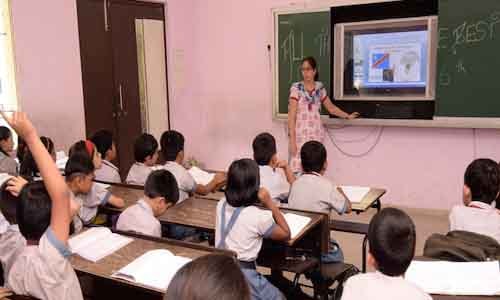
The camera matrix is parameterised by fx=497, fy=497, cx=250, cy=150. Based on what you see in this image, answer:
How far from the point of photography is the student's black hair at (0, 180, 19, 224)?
2.08 m

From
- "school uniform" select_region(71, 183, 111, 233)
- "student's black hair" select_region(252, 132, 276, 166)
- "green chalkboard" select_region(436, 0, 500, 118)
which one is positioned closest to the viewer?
"school uniform" select_region(71, 183, 111, 233)

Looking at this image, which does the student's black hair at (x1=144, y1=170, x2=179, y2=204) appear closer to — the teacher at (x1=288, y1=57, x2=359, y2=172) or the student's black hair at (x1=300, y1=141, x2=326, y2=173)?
the student's black hair at (x1=300, y1=141, x2=326, y2=173)

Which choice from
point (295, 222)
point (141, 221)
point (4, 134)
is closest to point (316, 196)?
point (295, 222)

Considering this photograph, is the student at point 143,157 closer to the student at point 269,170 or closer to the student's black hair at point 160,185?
the student at point 269,170

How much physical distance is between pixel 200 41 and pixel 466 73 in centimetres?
321

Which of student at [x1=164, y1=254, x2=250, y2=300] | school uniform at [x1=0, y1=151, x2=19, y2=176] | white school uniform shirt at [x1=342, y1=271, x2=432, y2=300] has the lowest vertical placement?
white school uniform shirt at [x1=342, y1=271, x2=432, y2=300]

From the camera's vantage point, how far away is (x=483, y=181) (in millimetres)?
2156

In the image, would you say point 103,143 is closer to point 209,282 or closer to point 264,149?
point 264,149

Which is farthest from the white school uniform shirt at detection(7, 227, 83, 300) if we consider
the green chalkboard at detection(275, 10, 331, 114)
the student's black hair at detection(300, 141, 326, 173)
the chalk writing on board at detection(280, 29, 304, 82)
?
the chalk writing on board at detection(280, 29, 304, 82)

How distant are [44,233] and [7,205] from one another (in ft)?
2.39

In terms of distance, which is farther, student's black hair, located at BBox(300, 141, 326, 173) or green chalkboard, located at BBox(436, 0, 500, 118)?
green chalkboard, located at BBox(436, 0, 500, 118)

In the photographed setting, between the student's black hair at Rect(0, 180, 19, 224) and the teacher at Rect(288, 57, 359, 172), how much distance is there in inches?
119

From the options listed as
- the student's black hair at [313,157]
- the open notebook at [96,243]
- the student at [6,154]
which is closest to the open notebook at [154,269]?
the open notebook at [96,243]

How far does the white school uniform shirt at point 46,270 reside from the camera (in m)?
1.50
